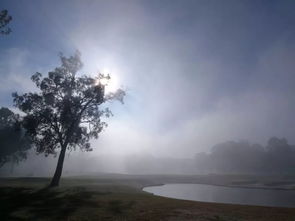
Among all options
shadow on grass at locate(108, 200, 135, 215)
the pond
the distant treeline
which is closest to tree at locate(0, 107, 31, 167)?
the pond

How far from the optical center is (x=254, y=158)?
141000mm

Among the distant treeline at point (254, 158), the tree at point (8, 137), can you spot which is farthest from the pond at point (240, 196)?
the distant treeline at point (254, 158)

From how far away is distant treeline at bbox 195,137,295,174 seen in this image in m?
137

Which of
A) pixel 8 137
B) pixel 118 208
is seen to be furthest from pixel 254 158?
pixel 118 208

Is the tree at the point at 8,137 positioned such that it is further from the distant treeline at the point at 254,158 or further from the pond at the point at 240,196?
the distant treeline at the point at 254,158

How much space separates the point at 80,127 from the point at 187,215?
3212cm

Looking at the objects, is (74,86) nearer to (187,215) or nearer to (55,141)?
(55,141)

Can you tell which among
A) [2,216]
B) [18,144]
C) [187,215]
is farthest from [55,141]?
[18,144]

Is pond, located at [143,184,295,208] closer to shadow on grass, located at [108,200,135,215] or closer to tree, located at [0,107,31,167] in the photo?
shadow on grass, located at [108,200,135,215]

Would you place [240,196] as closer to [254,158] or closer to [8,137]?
[8,137]

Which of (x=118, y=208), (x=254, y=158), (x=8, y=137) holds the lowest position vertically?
(x=118, y=208)

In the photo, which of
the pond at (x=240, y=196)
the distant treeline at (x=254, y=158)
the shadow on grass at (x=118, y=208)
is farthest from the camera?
the distant treeline at (x=254, y=158)

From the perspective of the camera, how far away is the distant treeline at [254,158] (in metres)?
137

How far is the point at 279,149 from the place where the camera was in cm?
13812
